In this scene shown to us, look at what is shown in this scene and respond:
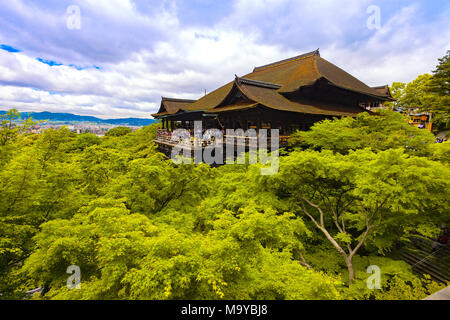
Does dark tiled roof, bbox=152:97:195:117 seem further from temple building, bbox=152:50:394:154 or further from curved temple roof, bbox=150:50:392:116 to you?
temple building, bbox=152:50:394:154

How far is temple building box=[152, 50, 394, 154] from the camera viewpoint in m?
17.9

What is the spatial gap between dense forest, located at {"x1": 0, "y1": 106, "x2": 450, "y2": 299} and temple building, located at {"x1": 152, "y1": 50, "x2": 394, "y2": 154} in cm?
531

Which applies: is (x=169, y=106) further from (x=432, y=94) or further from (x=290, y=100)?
(x=432, y=94)

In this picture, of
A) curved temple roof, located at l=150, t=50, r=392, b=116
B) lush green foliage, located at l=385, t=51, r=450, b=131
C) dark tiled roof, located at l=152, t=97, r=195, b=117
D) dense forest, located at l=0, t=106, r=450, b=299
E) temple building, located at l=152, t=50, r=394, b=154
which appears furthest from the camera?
dark tiled roof, located at l=152, t=97, r=195, b=117

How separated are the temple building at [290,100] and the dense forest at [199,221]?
5305 mm

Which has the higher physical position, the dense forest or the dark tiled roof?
the dark tiled roof

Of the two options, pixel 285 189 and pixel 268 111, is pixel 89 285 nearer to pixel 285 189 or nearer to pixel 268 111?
pixel 285 189

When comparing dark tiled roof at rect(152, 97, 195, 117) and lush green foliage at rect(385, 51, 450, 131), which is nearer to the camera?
lush green foliage at rect(385, 51, 450, 131)

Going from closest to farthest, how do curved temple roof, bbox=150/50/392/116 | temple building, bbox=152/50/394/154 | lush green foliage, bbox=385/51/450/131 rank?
temple building, bbox=152/50/394/154 → curved temple roof, bbox=150/50/392/116 → lush green foliage, bbox=385/51/450/131

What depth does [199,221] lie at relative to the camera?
30.2 feet

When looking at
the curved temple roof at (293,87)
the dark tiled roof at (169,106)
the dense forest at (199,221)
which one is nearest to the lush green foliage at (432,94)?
the curved temple roof at (293,87)

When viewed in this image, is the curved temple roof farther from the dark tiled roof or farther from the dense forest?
the dense forest

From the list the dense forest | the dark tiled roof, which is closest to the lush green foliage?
the dense forest

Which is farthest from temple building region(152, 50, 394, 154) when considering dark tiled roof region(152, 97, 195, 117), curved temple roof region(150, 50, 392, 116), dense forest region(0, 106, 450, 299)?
dense forest region(0, 106, 450, 299)
